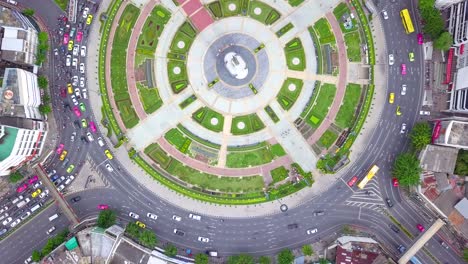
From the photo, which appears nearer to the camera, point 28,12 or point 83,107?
point 28,12

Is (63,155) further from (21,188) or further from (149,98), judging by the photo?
(149,98)

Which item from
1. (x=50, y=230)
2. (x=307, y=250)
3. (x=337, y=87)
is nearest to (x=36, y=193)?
(x=50, y=230)

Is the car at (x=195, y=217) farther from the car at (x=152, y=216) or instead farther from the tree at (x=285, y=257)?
the tree at (x=285, y=257)

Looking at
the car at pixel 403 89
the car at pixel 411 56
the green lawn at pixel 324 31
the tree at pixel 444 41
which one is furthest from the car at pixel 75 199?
the tree at pixel 444 41

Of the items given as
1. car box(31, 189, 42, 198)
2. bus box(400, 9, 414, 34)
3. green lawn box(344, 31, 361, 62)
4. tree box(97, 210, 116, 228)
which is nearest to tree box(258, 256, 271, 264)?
tree box(97, 210, 116, 228)

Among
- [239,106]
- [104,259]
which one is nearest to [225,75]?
[239,106]

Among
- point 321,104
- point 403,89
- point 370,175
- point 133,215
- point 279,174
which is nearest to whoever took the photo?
point 370,175

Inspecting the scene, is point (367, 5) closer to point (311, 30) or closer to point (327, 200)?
point (311, 30)
